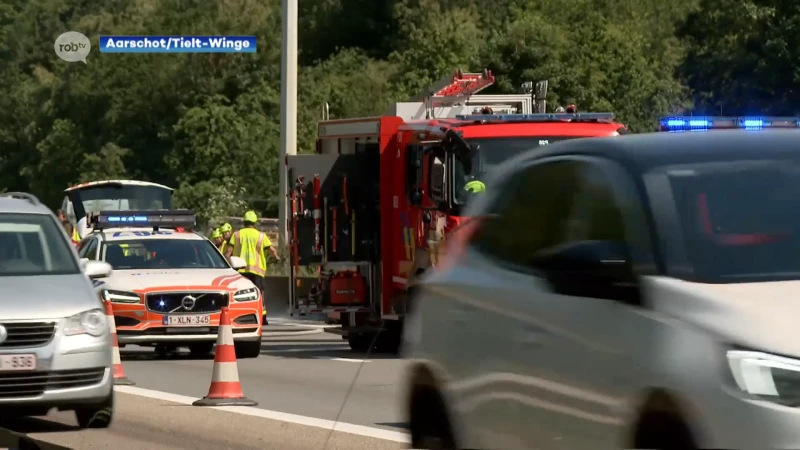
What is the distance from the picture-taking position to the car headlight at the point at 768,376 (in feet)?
19.1

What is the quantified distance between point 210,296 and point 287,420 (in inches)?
285

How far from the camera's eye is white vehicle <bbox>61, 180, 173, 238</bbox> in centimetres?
4928

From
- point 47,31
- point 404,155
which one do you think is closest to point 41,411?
point 404,155

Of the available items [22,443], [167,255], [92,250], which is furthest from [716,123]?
[92,250]

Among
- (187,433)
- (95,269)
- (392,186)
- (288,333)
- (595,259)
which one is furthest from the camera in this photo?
(288,333)

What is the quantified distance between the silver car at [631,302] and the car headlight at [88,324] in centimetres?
423

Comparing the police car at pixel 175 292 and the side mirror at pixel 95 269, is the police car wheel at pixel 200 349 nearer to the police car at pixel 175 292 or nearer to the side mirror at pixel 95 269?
the police car at pixel 175 292

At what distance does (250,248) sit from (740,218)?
18806 millimetres

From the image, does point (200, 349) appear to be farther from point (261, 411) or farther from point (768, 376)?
point (768, 376)

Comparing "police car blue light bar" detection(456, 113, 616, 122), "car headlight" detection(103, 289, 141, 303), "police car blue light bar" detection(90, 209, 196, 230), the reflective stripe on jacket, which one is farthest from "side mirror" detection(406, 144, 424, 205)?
"police car blue light bar" detection(90, 209, 196, 230)

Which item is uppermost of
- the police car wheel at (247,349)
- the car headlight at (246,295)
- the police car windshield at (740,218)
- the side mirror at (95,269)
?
the police car windshield at (740,218)

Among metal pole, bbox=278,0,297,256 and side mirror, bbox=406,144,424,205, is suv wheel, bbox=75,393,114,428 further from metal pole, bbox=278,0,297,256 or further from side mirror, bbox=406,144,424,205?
metal pole, bbox=278,0,297,256

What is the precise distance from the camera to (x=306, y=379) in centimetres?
1736

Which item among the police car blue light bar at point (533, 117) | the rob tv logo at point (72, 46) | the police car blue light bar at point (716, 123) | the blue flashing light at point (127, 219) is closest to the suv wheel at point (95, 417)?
the police car blue light bar at point (716, 123)
